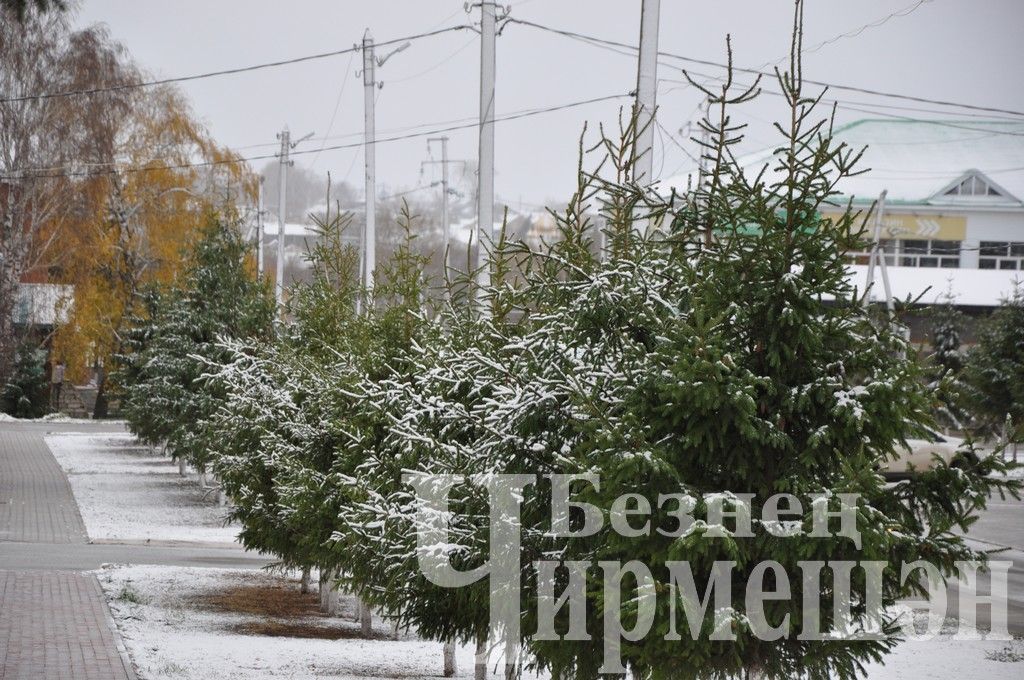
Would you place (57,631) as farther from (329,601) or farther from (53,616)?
(329,601)

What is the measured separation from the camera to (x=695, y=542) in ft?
19.0

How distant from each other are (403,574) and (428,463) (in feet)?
2.41

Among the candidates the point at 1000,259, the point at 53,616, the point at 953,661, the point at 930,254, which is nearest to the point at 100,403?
the point at 930,254

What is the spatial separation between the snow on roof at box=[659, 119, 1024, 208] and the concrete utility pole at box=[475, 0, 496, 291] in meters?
54.0

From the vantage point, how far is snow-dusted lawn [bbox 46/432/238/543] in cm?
2334

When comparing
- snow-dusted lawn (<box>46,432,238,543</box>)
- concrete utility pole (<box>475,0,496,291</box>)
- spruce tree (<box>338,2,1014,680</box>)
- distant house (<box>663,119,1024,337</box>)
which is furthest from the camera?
distant house (<box>663,119,1024,337</box>)

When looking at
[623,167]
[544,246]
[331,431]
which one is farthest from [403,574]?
[331,431]

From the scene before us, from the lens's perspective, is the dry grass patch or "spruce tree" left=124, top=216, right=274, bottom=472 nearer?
the dry grass patch

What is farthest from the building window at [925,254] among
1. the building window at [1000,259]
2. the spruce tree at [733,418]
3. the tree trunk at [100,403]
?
the spruce tree at [733,418]

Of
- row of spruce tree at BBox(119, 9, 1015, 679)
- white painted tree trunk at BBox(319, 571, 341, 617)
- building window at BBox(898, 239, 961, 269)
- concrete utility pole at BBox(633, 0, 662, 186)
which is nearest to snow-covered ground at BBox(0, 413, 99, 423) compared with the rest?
white painted tree trunk at BBox(319, 571, 341, 617)

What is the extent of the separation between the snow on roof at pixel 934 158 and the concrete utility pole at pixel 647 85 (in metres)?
59.3

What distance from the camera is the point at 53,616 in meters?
12.9

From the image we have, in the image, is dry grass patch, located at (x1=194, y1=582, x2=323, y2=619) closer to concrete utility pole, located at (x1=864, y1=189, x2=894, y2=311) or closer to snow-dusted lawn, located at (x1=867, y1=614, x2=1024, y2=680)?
snow-dusted lawn, located at (x1=867, y1=614, x2=1024, y2=680)

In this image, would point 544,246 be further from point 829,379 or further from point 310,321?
point 310,321
